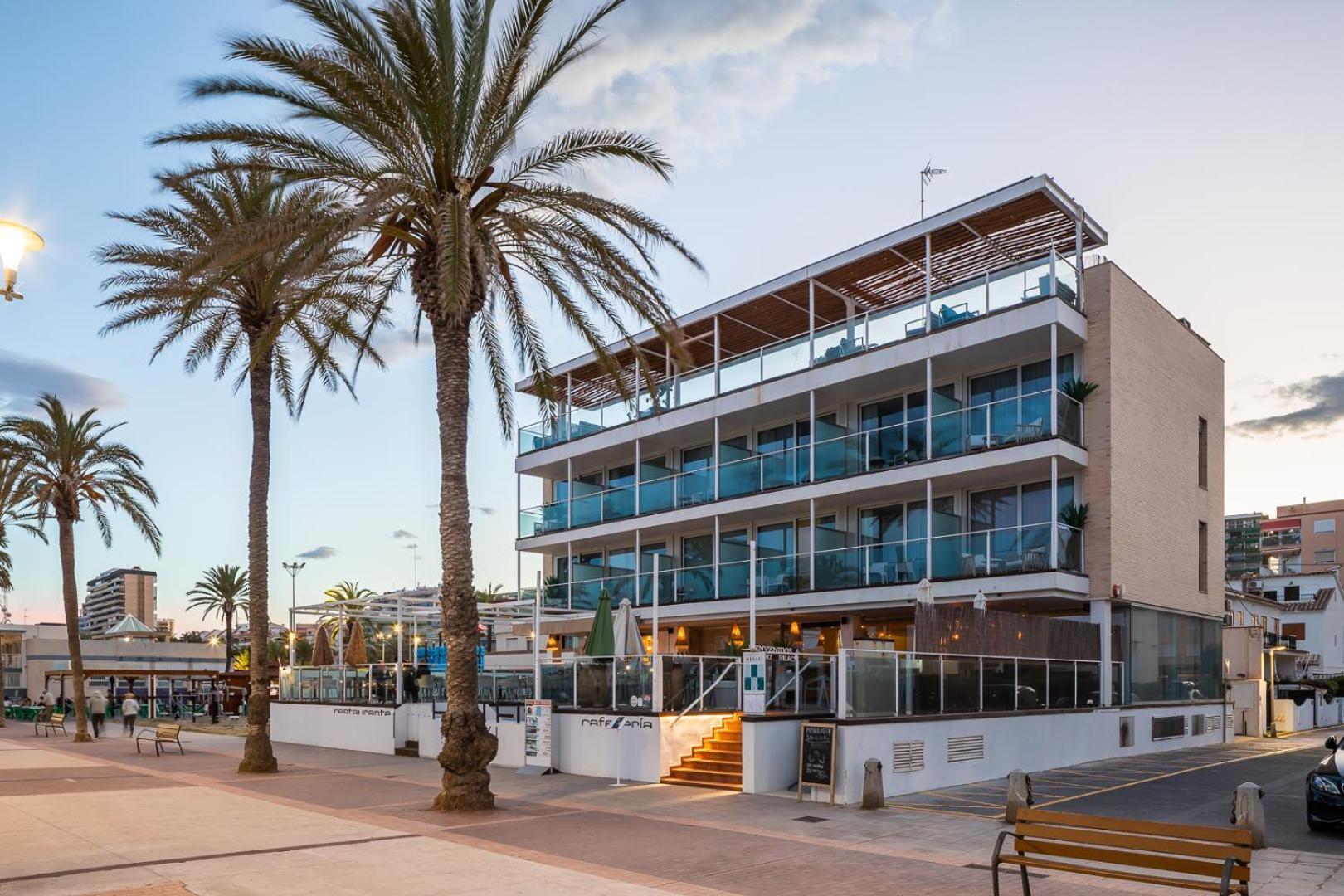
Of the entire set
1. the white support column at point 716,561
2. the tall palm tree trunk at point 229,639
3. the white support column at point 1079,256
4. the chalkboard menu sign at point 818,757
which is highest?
the white support column at point 1079,256

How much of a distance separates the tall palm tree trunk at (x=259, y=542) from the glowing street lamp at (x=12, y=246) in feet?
45.9

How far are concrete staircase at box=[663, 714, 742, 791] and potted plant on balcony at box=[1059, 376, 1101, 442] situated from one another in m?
11.0

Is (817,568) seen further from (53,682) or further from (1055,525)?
(53,682)

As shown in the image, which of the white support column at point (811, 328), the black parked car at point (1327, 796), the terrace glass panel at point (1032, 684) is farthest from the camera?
the white support column at point (811, 328)

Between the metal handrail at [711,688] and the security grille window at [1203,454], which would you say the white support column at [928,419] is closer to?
the metal handrail at [711,688]

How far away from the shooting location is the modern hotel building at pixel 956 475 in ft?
81.0

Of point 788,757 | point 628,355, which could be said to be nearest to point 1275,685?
point 628,355

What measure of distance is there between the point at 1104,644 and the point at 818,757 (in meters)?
11.1

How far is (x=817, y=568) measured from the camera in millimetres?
29266

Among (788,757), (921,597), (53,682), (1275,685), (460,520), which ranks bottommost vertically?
(53,682)

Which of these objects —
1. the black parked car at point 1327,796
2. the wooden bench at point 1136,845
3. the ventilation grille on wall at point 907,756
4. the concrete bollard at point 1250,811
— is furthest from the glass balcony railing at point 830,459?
the wooden bench at point 1136,845

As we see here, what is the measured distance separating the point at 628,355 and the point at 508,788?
21454 millimetres

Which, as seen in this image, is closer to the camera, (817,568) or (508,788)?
(508,788)

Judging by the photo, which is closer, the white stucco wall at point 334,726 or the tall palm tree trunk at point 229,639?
the white stucco wall at point 334,726
